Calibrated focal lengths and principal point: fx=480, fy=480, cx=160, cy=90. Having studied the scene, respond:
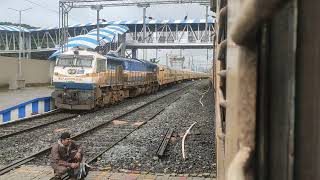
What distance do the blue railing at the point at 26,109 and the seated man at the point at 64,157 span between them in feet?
37.8

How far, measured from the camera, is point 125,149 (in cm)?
1152

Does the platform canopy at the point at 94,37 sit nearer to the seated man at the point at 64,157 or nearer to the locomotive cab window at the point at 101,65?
the locomotive cab window at the point at 101,65

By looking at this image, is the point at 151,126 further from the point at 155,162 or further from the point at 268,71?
the point at 268,71

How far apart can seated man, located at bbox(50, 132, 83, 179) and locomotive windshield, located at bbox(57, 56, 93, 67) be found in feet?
46.1

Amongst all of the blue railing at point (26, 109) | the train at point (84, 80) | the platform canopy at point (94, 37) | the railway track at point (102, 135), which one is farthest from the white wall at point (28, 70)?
the railway track at point (102, 135)

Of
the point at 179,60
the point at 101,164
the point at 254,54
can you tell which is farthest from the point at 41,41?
the point at 254,54

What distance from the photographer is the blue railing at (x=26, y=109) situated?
18.6m

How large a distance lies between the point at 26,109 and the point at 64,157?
13279 millimetres

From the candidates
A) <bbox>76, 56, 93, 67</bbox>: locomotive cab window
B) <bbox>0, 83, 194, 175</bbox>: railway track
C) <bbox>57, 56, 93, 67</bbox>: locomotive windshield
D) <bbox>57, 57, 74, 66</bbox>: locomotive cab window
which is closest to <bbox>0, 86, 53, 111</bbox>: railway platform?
<bbox>57, 57, 74, 66</bbox>: locomotive cab window

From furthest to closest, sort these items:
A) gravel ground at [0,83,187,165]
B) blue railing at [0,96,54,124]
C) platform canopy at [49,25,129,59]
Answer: platform canopy at [49,25,129,59] < blue railing at [0,96,54,124] < gravel ground at [0,83,187,165]

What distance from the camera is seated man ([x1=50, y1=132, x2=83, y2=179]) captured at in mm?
7446

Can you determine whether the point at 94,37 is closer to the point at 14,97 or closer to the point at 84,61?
the point at 14,97

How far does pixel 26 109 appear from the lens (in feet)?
66.1

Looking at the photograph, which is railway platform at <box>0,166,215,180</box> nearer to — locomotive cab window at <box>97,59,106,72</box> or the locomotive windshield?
the locomotive windshield
